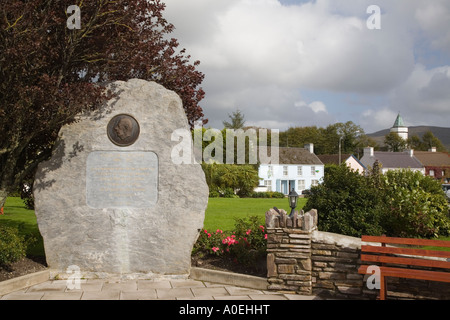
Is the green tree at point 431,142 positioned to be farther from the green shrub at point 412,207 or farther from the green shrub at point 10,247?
the green shrub at point 10,247

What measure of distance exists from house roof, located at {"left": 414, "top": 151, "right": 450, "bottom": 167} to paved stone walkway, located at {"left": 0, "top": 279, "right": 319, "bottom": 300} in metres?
79.7

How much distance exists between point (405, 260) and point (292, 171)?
45363 millimetres

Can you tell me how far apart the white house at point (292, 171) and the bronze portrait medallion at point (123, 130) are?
3930 centimetres

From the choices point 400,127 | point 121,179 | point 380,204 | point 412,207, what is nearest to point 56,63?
point 121,179

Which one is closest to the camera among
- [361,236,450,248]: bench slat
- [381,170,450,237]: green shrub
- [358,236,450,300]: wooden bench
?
[358,236,450,300]: wooden bench

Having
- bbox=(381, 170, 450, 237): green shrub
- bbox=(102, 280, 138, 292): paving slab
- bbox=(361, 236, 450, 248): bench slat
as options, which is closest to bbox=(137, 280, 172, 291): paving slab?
bbox=(102, 280, 138, 292): paving slab

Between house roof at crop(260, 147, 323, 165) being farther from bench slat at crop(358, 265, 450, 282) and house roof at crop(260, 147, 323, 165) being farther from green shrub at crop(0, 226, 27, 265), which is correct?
bench slat at crop(358, 265, 450, 282)

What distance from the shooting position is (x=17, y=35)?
264 inches

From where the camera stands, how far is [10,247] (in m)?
7.82

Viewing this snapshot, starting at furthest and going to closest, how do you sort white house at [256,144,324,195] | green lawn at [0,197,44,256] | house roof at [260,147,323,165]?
house roof at [260,147,323,165] < white house at [256,144,324,195] < green lawn at [0,197,44,256]

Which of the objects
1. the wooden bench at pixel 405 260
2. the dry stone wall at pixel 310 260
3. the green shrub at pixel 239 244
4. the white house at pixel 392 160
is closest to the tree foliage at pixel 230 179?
the green shrub at pixel 239 244

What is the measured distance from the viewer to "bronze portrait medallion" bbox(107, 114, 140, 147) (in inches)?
316

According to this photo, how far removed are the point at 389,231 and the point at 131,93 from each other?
8144 mm
